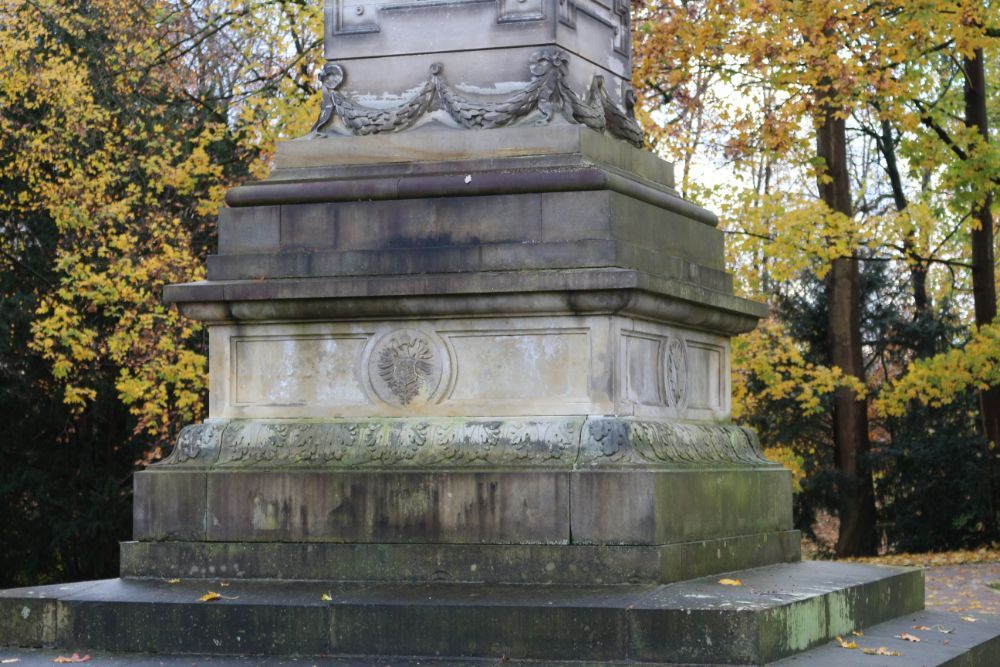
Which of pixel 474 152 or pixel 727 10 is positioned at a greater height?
pixel 727 10

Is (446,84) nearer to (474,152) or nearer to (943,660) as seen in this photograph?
(474,152)

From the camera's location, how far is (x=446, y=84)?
861 cm

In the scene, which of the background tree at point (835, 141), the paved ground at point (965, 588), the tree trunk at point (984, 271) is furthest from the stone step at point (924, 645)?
the tree trunk at point (984, 271)

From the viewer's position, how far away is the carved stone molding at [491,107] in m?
8.41

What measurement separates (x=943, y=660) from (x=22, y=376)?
1830 cm

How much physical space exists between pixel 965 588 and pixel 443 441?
7.85 m

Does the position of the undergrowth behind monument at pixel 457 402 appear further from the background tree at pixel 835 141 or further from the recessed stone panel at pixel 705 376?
the background tree at pixel 835 141

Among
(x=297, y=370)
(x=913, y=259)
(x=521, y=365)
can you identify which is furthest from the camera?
(x=913, y=259)

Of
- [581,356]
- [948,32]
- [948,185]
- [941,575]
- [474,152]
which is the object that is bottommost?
[941,575]

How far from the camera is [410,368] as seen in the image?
8.12 m

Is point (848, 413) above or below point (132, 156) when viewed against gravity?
below

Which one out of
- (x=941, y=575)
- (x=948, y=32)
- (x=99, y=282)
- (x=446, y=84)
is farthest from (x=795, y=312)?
(x=446, y=84)

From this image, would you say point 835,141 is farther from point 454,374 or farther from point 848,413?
point 454,374

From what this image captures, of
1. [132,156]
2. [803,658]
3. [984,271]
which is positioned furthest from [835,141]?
[803,658]
